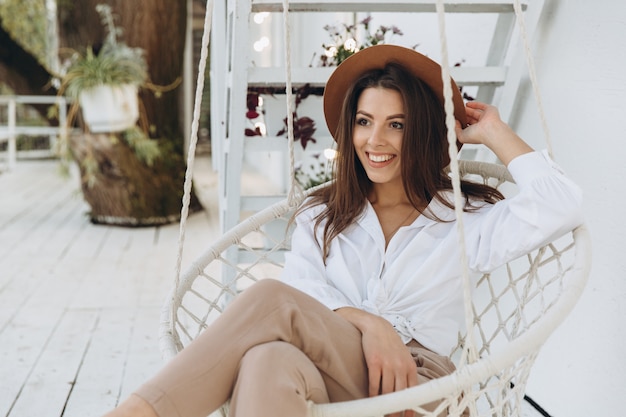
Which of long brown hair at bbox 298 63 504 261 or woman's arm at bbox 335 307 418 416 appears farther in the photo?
long brown hair at bbox 298 63 504 261

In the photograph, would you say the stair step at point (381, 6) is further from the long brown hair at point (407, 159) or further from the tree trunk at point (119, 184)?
the tree trunk at point (119, 184)

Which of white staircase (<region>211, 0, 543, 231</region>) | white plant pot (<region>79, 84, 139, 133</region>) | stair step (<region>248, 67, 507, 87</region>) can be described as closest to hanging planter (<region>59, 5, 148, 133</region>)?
white plant pot (<region>79, 84, 139, 133</region>)

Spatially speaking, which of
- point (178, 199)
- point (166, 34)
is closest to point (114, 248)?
point (178, 199)

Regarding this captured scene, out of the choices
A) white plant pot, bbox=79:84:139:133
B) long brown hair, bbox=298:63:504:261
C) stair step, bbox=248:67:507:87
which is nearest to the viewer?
long brown hair, bbox=298:63:504:261

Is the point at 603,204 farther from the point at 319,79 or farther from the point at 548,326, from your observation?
the point at 319,79

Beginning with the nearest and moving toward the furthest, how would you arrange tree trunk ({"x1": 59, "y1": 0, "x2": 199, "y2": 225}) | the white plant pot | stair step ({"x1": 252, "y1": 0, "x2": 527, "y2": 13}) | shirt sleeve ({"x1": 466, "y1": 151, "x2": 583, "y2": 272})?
shirt sleeve ({"x1": 466, "y1": 151, "x2": 583, "y2": 272}), stair step ({"x1": 252, "y1": 0, "x2": 527, "y2": 13}), the white plant pot, tree trunk ({"x1": 59, "y1": 0, "x2": 199, "y2": 225})

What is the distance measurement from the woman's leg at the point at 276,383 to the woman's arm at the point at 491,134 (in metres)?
0.62

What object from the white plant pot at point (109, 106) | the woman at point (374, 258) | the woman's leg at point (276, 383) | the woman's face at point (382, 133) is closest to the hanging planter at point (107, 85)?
the white plant pot at point (109, 106)

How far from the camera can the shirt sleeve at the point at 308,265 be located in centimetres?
165

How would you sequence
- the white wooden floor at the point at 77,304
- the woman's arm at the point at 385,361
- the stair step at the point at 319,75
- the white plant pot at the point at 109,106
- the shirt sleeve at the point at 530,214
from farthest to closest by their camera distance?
the white plant pot at the point at 109,106 → the white wooden floor at the point at 77,304 → the stair step at the point at 319,75 → the shirt sleeve at the point at 530,214 → the woman's arm at the point at 385,361

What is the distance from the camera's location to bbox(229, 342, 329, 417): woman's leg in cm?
122

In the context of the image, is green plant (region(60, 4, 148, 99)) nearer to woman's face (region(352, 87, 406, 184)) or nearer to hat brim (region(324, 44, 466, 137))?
hat brim (region(324, 44, 466, 137))

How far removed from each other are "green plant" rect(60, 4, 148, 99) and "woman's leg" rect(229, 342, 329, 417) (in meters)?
3.67

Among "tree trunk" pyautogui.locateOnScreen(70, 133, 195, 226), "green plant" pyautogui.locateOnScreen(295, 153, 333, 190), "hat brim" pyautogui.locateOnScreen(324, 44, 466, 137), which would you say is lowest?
"tree trunk" pyautogui.locateOnScreen(70, 133, 195, 226)
